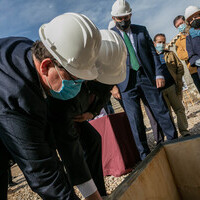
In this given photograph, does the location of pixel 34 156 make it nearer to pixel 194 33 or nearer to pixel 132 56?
pixel 132 56

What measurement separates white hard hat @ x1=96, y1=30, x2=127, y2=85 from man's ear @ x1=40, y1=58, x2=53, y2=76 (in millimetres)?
707

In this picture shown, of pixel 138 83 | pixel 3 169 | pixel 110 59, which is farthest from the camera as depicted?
pixel 138 83

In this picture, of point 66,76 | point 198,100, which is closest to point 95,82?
point 66,76

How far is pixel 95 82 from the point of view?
1971 millimetres

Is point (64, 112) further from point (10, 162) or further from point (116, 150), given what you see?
point (116, 150)

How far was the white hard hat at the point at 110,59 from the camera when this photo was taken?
1.80 m

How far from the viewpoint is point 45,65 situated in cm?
114

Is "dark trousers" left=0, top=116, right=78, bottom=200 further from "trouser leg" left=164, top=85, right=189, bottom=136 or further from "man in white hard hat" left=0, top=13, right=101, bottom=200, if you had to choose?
"trouser leg" left=164, top=85, right=189, bottom=136

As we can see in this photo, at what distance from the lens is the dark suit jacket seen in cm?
253

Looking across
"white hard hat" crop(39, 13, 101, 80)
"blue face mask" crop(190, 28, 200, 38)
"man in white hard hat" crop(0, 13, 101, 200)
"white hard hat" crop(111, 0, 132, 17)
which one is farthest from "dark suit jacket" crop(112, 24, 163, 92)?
"white hard hat" crop(39, 13, 101, 80)

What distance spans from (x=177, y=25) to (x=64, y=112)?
3.63 meters

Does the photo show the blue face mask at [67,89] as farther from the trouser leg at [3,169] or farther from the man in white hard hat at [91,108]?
the trouser leg at [3,169]

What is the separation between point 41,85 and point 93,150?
36.7 inches

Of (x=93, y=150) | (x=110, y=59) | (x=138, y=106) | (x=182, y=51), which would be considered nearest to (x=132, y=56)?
(x=138, y=106)
